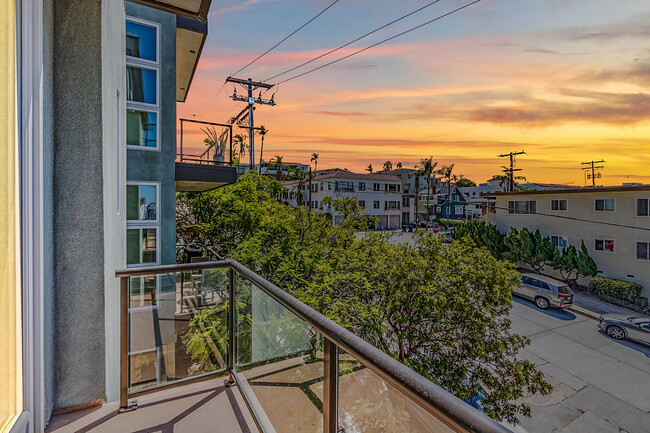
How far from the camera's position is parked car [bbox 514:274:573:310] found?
598 inches

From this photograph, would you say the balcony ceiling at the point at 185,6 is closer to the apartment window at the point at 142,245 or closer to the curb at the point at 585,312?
the apartment window at the point at 142,245

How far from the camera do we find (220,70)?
18906 millimetres

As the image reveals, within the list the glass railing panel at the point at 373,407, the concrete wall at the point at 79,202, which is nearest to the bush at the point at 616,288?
the glass railing panel at the point at 373,407

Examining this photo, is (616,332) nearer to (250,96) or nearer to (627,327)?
(627,327)

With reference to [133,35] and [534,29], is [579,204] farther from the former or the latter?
[133,35]

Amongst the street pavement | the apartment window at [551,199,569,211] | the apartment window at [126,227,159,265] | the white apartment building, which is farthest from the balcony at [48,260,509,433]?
the white apartment building

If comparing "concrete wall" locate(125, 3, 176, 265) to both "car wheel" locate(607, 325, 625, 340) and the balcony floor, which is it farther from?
"car wheel" locate(607, 325, 625, 340)

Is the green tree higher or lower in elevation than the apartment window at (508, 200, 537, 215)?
lower

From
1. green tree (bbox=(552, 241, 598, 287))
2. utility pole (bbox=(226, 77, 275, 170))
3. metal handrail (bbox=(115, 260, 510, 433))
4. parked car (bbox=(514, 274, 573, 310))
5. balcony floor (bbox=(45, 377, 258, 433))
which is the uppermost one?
utility pole (bbox=(226, 77, 275, 170))

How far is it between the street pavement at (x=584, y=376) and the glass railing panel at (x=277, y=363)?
948 centimetres

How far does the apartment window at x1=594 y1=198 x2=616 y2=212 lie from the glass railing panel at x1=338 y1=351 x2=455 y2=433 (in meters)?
21.9

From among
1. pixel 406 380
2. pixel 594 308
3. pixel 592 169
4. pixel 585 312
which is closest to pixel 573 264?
pixel 594 308

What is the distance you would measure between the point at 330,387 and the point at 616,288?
20992mm

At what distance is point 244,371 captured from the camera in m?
2.24
